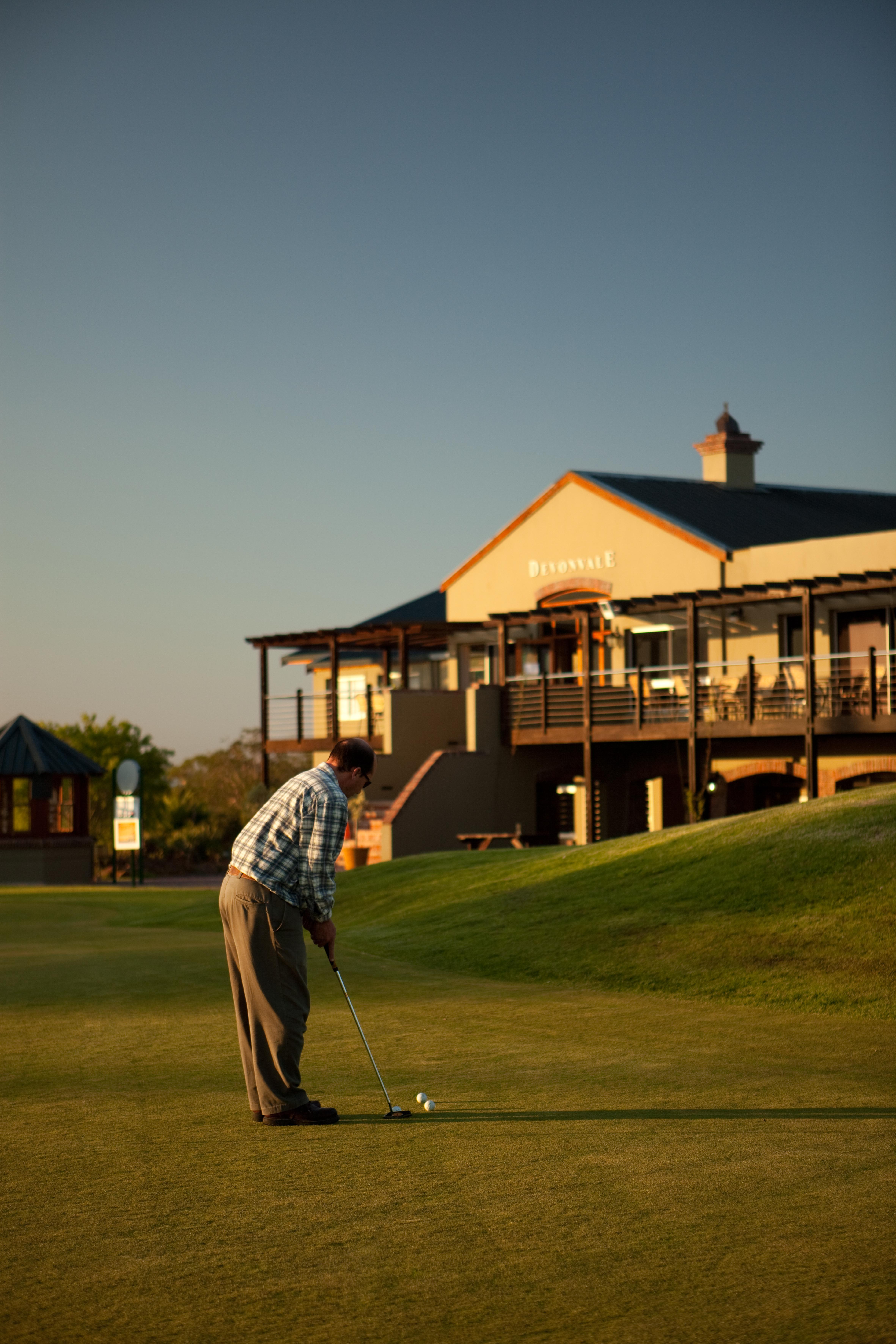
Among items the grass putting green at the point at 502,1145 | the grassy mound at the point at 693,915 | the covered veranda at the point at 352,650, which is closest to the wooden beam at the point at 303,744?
the covered veranda at the point at 352,650

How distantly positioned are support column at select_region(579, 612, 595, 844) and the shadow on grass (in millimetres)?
21612

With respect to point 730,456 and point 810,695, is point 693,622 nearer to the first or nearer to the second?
point 810,695

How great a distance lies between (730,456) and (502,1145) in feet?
101

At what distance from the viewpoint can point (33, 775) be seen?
106 feet

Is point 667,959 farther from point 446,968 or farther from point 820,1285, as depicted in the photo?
point 820,1285

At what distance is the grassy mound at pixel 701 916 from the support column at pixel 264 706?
18218 mm

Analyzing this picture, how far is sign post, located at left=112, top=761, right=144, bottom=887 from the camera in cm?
3023

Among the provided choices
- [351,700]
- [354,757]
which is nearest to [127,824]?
[351,700]

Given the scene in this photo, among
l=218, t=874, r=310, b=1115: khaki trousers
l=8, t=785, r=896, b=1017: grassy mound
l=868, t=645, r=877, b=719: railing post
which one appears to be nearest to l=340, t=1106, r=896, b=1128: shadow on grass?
l=218, t=874, r=310, b=1115: khaki trousers

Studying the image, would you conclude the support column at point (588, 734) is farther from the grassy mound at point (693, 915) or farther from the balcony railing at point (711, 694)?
the grassy mound at point (693, 915)

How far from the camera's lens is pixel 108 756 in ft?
150

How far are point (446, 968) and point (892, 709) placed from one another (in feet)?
48.8

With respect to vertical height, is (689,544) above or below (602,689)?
above

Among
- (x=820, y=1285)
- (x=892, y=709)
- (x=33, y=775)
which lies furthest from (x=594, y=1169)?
(x=33, y=775)
